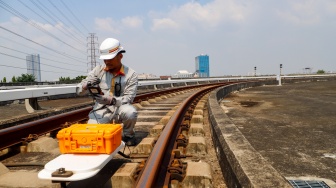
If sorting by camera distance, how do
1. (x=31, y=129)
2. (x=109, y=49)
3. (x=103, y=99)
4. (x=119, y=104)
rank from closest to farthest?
(x=103, y=99) < (x=109, y=49) < (x=119, y=104) < (x=31, y=129)

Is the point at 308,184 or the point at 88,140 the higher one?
the point at 88,140

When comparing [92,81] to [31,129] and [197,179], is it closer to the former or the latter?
[31,129]

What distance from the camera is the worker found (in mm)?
3391

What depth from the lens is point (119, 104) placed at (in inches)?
136

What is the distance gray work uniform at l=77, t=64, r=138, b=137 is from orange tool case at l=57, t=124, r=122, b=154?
3.20 ft

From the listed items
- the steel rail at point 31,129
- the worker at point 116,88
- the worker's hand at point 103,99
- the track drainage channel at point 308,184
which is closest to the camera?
the track drainage channel at point 308,184

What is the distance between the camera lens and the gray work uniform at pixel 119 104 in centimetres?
353

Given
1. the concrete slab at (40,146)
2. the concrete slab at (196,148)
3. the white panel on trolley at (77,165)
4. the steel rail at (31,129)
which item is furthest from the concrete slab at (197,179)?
the steel rail at (31,129)

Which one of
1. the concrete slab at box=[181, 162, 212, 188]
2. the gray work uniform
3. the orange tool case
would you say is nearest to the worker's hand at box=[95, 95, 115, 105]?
the gray work uniform

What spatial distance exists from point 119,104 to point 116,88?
29 cm

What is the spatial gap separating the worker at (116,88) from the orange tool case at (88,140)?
925mm

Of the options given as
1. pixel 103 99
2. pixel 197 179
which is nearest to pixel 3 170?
pixel 103 99

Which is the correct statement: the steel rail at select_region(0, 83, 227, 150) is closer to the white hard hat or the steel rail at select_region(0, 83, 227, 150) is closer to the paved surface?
the white hard hat

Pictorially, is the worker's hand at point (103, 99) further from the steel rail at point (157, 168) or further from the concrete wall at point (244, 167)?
the concrete wall at point (244, 167)
